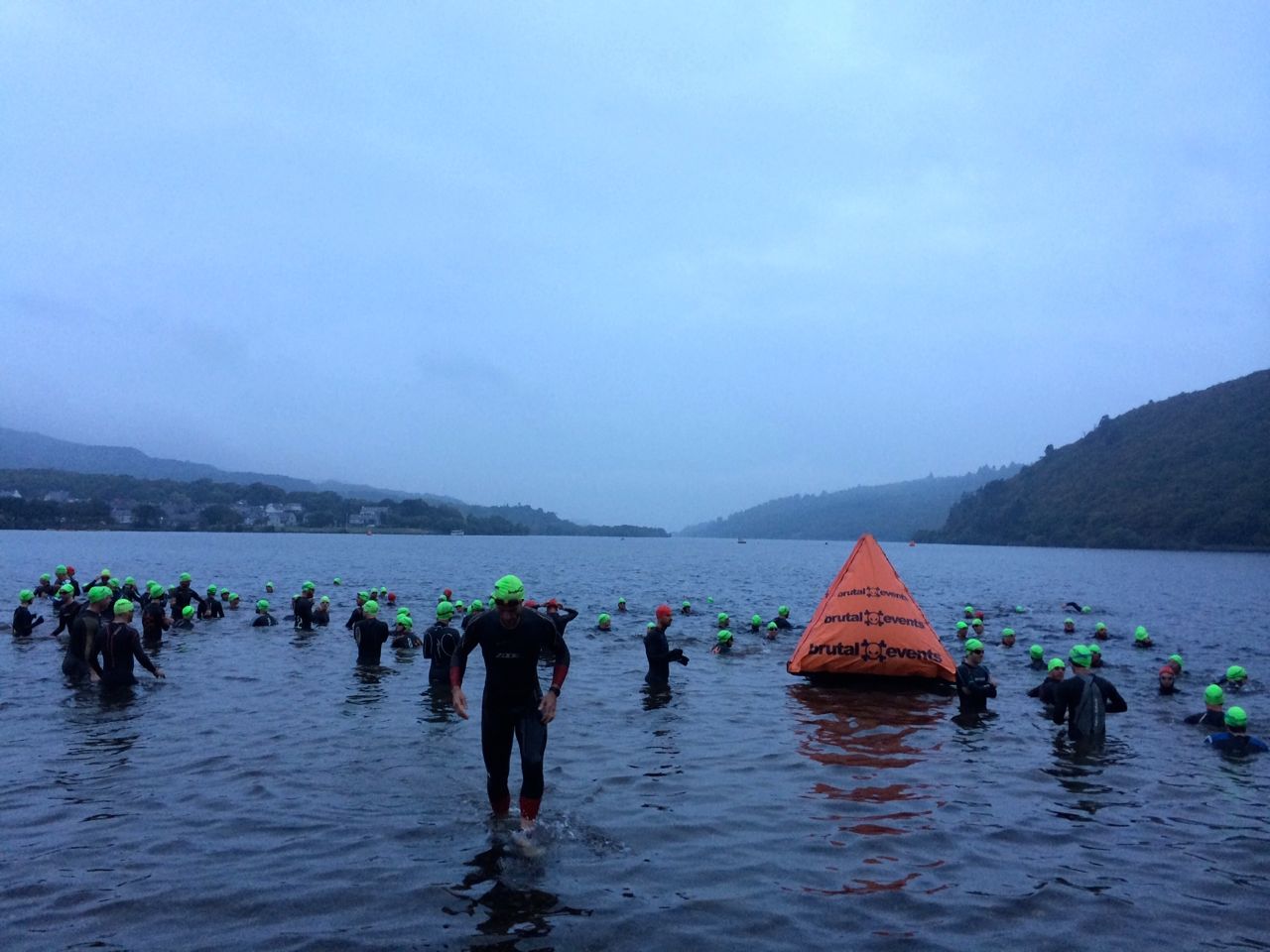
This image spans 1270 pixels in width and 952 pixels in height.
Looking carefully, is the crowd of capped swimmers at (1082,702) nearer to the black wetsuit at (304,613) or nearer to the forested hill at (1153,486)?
the black wetsuit at (304,613)

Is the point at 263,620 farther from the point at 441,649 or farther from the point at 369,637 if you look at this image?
the point at 441,649

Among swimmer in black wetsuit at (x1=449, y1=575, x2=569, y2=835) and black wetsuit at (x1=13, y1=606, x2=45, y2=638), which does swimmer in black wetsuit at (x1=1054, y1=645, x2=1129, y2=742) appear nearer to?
swimmer in black wetsuit at (x1=449, y1=575, x2=569, y2=835)

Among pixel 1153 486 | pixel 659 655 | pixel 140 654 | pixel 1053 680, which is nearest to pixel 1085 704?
pixel 1053 680

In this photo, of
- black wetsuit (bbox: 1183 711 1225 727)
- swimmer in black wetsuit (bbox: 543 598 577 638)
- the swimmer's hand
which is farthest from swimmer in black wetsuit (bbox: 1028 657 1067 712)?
the swimmer's hand

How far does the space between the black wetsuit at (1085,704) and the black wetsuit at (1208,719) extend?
7.44 feet

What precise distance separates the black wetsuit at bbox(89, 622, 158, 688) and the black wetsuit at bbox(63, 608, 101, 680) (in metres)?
0.24

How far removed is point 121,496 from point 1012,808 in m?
189

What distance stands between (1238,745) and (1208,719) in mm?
1494

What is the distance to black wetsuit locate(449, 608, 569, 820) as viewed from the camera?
7035 mm

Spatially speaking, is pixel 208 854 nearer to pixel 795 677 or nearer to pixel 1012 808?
pixel 1012 808

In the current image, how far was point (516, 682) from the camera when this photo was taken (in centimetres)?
707

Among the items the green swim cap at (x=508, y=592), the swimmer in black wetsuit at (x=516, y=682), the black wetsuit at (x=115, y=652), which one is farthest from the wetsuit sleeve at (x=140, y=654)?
the green swim cap at (x=508, y=592)

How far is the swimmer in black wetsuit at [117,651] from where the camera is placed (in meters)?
12.3

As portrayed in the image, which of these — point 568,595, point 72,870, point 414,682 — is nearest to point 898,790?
point 72,870
